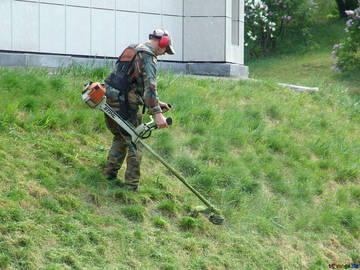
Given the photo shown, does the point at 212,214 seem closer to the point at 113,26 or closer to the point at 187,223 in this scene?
the point at 187,223

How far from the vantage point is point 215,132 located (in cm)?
848

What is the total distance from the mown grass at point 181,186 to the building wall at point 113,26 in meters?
1.79

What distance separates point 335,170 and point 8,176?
518 centimetres

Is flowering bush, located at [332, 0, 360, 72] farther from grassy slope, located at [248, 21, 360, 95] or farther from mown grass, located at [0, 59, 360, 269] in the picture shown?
mown grass, located at [0, 59, 360, 269]

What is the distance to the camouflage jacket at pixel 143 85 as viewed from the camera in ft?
19.5

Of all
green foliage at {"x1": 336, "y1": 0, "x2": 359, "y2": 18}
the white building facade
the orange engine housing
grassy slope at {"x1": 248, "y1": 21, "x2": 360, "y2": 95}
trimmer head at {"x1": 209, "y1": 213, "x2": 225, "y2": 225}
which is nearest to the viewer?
the orange engine housing

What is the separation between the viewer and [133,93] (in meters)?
6.27

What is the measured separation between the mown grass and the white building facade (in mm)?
1752

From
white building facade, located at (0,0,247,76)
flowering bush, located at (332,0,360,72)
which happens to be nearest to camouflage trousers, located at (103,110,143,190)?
white building facade, located at (0,0,247,76)

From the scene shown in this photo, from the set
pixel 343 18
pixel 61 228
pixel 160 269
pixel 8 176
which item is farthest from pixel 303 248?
pixel 343 18

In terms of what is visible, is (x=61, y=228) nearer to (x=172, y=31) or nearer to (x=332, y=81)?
(x=172, y=31)

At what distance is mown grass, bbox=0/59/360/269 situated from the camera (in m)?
5.45

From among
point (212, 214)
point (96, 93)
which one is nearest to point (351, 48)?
point (212, 214)

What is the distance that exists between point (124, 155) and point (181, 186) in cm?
98
